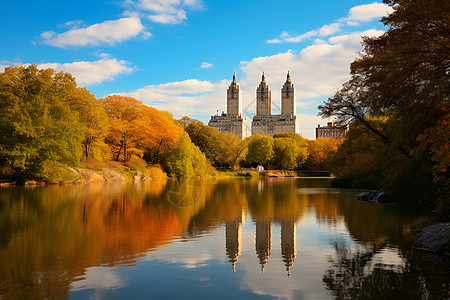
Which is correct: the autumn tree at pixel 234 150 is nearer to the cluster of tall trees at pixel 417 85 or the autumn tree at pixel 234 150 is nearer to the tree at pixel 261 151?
the tree at pixel 261 151

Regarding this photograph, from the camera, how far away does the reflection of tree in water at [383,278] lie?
656 cm

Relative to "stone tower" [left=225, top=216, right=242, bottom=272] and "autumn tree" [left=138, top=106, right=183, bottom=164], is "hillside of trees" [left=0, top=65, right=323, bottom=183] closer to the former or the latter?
"autumn tree" [left=138, top=106, right=183, bottom=164]

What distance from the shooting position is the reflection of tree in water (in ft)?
21.5

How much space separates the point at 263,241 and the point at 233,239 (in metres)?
0.92

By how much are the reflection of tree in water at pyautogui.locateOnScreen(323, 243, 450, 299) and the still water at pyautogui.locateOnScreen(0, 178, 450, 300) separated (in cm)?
2

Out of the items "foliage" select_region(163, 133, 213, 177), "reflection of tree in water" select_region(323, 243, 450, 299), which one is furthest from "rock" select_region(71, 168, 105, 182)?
"reflection of tree in water" select_region(323, 243, 450, 299)

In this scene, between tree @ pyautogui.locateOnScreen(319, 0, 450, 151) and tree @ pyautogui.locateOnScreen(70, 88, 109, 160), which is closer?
tree @ pyautogui.locateOnScreen(319, 0, 450, 151)

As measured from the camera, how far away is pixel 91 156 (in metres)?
53.6

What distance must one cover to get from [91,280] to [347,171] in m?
41.3

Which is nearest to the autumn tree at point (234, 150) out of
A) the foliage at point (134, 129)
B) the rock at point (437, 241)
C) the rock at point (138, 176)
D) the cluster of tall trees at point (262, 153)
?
the cluster of tall trees at point (262, 153)

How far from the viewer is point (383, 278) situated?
24.7 ft

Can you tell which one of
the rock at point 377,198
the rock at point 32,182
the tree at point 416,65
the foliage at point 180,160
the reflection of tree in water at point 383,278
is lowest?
the rock at point 377,198

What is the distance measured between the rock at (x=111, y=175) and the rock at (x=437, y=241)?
4488 cm

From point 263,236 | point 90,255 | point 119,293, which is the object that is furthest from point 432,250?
point 90,255
